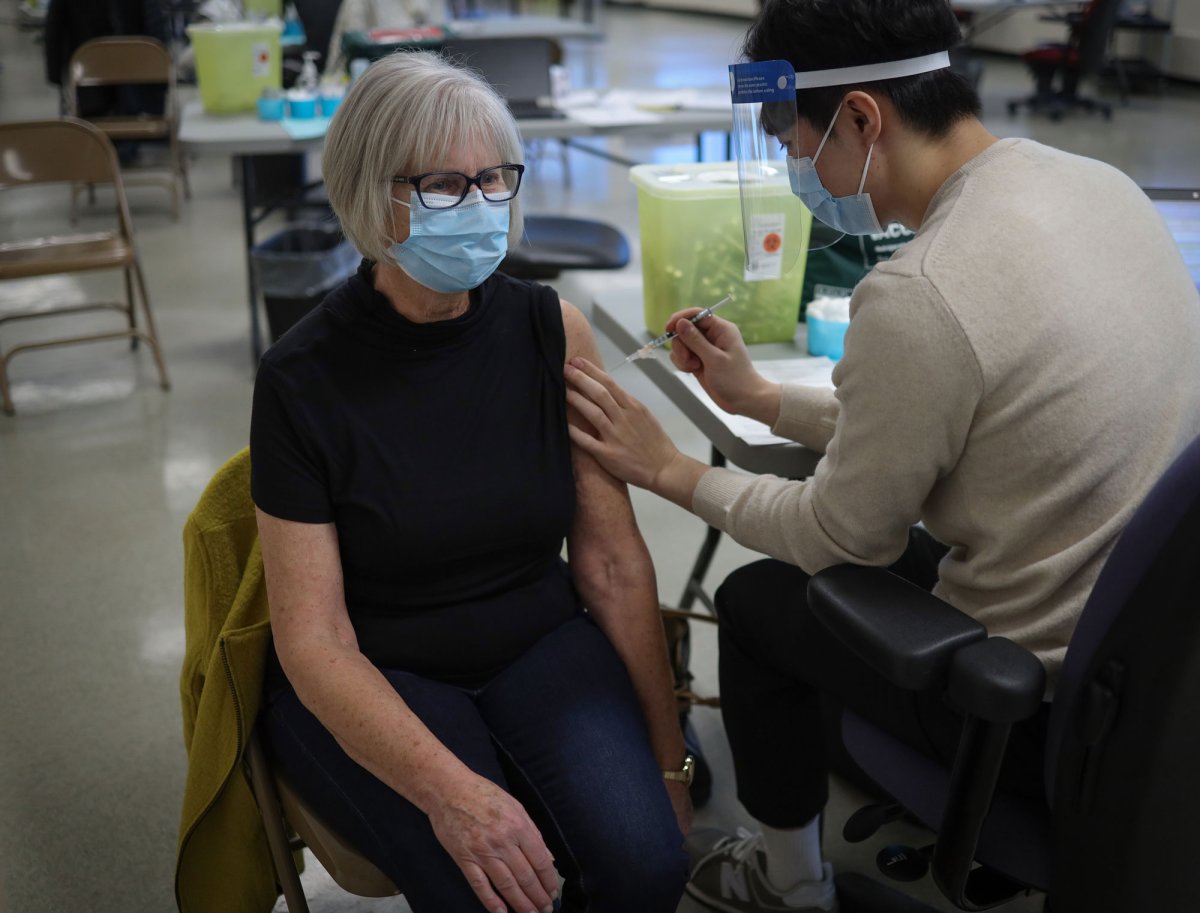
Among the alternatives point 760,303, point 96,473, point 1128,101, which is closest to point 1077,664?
point 760,303

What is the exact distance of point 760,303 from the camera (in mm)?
2016

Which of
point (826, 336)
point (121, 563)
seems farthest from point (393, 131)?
point (121, 563)

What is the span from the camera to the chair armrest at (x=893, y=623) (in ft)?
3.69

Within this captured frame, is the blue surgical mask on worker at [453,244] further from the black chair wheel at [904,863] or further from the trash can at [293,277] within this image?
the trash can at [293,277]

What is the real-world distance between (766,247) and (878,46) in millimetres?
595

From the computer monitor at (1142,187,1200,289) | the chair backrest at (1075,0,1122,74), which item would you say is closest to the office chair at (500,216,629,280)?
the computer monitor at (1142,187,1200,289)

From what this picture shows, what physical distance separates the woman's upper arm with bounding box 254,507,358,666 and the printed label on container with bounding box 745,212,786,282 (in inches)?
32.5

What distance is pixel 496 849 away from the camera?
4.15ft

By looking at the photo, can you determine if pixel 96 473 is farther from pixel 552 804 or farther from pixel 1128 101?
pixel 1128 101

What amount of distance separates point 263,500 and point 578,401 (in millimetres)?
415

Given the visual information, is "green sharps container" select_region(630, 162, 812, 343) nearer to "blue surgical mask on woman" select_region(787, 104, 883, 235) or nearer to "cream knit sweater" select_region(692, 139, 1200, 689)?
"blue surgical mask on woman" select_region(787, 104, 883, 235)

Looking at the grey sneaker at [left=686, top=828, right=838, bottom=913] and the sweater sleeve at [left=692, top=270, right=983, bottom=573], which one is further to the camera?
the grey sneaker at [left=686, top=828, right=838, bottom=913]

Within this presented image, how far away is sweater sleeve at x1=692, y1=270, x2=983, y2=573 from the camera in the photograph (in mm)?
1188

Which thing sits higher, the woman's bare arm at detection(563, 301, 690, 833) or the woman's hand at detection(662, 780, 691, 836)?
the woman's bare arm at detection(563, 301, 690, 833)
